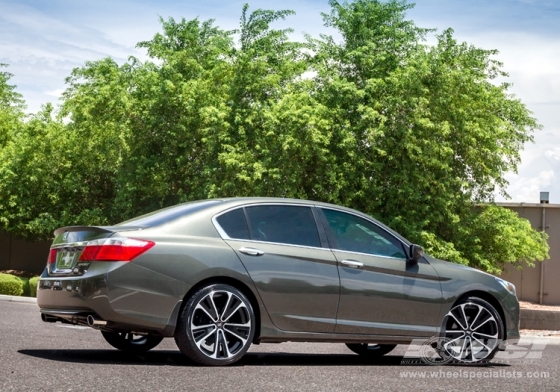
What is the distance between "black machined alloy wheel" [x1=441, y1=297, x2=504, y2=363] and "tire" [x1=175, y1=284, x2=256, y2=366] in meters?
2.32

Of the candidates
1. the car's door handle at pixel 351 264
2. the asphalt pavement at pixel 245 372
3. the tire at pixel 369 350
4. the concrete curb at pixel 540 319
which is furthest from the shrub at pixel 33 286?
the car's door handle at pixel 351 264

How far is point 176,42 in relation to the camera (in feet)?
118

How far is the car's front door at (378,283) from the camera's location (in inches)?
356

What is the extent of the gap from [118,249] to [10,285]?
2332cm

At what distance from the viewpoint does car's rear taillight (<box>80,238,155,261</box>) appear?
→ 26.3 ft

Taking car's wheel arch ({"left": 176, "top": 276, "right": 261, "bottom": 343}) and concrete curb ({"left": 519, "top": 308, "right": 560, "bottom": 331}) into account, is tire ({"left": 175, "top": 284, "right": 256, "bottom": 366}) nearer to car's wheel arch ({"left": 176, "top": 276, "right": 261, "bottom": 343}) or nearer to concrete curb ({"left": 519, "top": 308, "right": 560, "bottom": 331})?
car's wheel arch ({"left": 176, "top": 276, "right": 261, "bottom": 343})

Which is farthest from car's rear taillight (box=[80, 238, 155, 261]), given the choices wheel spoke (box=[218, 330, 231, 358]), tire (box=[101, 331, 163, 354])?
tire (box=[101, 331, 163, 354])

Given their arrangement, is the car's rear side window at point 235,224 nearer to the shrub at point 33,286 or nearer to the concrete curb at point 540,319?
the concrete curb at point 540,319

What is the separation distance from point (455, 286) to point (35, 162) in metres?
33.7

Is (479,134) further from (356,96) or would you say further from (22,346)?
(22,346)

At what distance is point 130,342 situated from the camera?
9.55 meters

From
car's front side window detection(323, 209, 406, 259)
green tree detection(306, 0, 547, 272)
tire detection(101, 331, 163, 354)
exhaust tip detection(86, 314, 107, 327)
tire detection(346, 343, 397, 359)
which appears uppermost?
green tree detection(306, 0, 547, 272)

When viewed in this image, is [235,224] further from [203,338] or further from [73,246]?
[73,246]

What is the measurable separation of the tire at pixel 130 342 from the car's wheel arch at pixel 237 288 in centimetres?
144
